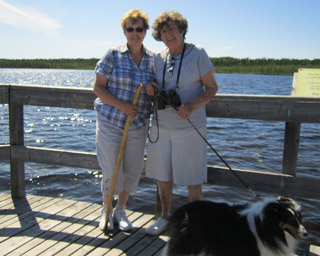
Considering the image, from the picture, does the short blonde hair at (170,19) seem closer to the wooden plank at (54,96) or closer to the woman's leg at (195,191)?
the wooden plank at (54,96)

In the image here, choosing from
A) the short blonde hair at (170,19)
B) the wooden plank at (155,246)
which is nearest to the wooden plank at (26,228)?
the wooden plank at (155,246)

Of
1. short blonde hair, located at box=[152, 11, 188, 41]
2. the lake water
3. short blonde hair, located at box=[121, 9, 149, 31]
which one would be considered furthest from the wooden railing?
the lake water

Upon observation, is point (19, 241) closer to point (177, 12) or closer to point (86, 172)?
point (177, 12)

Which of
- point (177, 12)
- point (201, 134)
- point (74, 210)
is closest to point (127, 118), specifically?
point (201, 134)

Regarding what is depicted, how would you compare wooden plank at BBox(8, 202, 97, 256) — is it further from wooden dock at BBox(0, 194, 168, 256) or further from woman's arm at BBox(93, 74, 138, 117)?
woman's arm at BBox(93, 74, 138, 117)

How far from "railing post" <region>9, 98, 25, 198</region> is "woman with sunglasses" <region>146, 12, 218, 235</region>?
192cm

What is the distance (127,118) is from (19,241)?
5.36ft

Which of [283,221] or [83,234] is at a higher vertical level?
[283,221]

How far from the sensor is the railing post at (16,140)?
4.22 m

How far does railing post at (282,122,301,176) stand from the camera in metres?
3.38

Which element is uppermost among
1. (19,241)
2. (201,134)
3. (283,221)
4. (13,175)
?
(201,134)

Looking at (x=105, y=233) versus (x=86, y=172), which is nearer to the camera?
(x=105, y=233)

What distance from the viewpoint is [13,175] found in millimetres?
4359

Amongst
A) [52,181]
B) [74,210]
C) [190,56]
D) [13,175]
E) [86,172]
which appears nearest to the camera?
[190,56]
